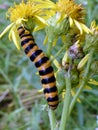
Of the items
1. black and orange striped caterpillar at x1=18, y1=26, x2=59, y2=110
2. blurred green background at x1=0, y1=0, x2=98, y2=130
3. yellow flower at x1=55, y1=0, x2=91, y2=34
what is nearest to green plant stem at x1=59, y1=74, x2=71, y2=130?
black and orange striped caterpillar at x1=18, y1=26, x2=59, y2=110

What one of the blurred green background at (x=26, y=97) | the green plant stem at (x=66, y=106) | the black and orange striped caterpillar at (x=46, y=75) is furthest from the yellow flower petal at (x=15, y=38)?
the blurred green background at (x=26, y=97)

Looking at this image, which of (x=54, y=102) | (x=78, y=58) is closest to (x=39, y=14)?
(x=78, y=58)

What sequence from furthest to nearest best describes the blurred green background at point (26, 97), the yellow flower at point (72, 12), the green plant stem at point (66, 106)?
the blurred green background at point (26, 97) → the yellow flower at point (72, 12) → the green plant stem at point (66, 106)

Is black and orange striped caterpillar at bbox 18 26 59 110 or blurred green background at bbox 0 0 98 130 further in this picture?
blurred green background at bbox 0 0 98 130

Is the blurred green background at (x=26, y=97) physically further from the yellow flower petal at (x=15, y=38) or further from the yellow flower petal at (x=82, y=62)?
the yellow flower petal at (x=82, y=62)

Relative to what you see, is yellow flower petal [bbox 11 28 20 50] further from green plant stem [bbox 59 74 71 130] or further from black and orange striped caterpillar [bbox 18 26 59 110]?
green plant stem [bbox 59 74 71 130]

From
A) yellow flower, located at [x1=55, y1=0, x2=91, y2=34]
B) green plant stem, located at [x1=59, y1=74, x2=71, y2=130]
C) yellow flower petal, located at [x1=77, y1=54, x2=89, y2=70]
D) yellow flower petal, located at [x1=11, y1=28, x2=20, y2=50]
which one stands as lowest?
green plant stem, located at [x1=59, y1=74, x2=71, y2=130]

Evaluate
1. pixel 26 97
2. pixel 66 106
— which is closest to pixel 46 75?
pixel 66 106

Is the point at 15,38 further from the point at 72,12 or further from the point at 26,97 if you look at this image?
the point at 26,97

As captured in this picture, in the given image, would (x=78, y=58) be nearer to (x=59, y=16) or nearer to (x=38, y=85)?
(x=59, y=16)
